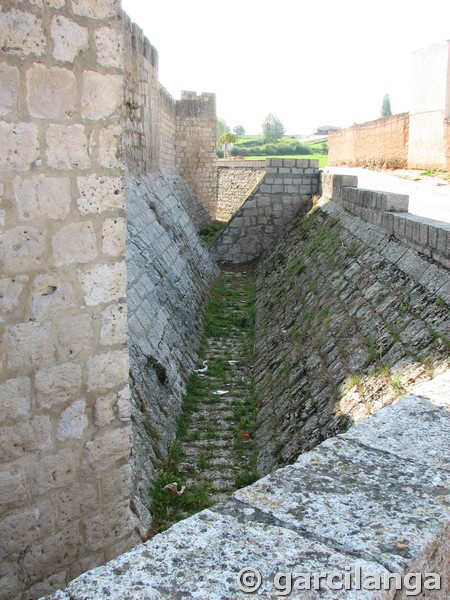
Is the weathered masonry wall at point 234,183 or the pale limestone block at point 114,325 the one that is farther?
the weathered masonry wall at point 234,183

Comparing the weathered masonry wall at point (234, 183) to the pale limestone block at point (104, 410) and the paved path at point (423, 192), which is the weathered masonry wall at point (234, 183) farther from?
the pale limestone block at point (104, 410)

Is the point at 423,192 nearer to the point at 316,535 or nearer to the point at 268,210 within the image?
the point at 268,210

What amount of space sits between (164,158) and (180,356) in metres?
10.2

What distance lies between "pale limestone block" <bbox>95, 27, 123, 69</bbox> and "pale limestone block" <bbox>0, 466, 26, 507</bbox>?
2.21 metres

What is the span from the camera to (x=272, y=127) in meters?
118

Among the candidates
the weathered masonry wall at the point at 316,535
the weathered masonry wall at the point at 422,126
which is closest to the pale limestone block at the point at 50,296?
the weathered masonry wall at the point at 316,535

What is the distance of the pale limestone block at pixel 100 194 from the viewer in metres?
3.37

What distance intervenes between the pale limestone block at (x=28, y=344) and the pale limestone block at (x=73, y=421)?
345 mm

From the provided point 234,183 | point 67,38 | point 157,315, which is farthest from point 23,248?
point 234,183

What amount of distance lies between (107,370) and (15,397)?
Result: 575mm

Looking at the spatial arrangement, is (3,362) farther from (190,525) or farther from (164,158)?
(164,158)

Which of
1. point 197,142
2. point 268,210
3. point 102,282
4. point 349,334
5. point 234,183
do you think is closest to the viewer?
point 102,282

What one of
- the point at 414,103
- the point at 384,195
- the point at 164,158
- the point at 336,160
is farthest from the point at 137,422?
the point at 336,160

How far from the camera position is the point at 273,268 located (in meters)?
13.4
